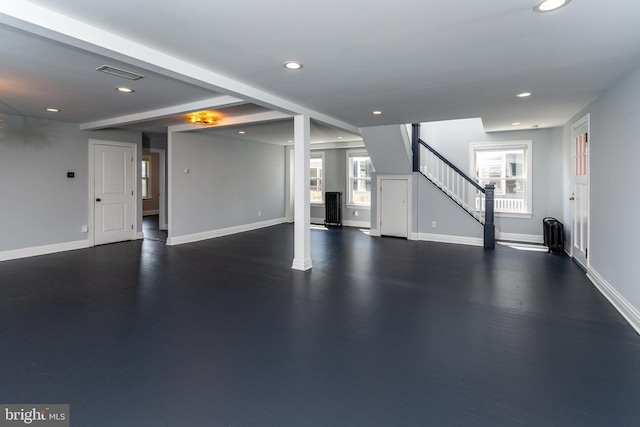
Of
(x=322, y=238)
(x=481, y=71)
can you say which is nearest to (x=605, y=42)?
(x=481, y=71)

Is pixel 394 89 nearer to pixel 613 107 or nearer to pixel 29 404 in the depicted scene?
pixel 613 107

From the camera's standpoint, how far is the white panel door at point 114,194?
6805 millimetres

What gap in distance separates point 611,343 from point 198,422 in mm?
3127

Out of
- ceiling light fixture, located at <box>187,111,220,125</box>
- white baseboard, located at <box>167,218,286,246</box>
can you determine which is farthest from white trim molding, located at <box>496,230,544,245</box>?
ceiling light fixture, located at <box>187,111,220,125</box>

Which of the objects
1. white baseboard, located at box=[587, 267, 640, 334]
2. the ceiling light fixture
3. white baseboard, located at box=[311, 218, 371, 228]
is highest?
the ceiling light fixture

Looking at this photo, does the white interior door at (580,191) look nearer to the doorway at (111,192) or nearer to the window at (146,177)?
the doorway at (111,192)

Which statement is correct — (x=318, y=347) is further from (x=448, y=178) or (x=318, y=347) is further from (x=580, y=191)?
(x=448, y=178)

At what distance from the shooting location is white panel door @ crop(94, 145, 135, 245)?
268 inches

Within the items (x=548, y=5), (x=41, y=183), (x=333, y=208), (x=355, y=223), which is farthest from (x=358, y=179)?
(x=548, y=5)

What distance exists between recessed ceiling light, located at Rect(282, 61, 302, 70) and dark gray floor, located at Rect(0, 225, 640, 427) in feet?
7.83

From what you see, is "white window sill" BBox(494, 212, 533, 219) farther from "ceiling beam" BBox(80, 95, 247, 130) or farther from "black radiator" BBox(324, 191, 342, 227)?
"ceiling beam" BBox(80, 95, 247, 130)

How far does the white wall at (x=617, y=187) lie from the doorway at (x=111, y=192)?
26.8 feet

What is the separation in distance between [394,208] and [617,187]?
452cm

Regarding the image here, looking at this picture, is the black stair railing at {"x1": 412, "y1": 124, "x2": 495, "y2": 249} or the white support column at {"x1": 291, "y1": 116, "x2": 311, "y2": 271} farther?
the black stair railing at {"x1": 412, "y1": 124, "x2": 495, "y2": 249}
